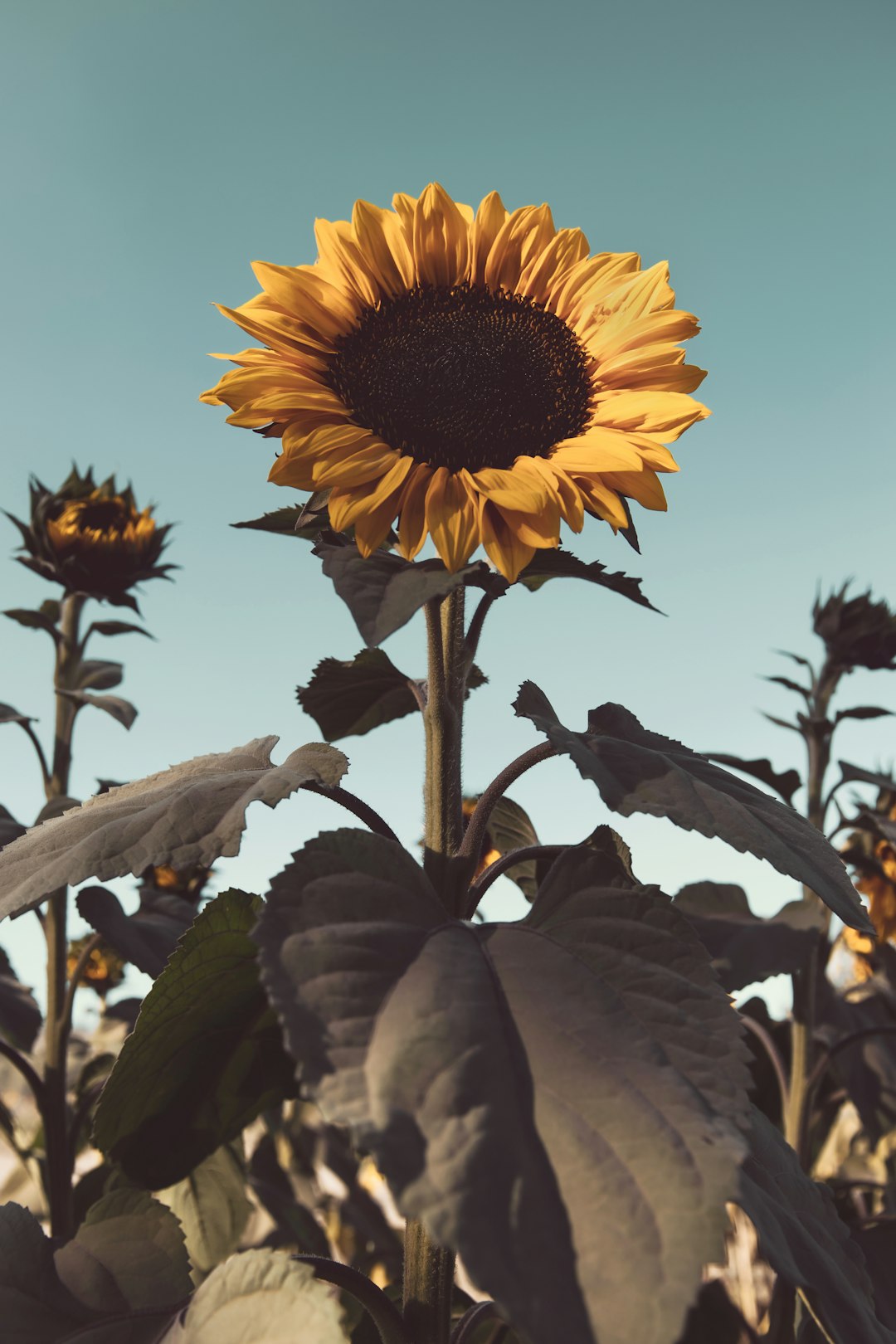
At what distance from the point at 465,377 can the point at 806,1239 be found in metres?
0.66

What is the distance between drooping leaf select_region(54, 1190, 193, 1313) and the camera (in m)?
0.79

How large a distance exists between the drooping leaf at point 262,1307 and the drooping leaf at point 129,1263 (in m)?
0.12

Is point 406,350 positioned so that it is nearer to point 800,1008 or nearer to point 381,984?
point 381,984

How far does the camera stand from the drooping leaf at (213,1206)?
1.48 meters

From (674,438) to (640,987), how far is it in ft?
1.36

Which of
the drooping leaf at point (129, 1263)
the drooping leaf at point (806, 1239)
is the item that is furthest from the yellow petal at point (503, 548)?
the drooping leaf at point (129, 1263)

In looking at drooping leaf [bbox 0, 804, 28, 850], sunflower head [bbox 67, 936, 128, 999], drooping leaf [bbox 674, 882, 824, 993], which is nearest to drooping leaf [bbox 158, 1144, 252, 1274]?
drooping leaf [bbox 0, 804, 28, 850]

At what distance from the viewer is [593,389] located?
92cm

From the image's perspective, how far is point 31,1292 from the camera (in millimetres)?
769

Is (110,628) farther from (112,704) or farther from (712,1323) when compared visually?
(712,1323)

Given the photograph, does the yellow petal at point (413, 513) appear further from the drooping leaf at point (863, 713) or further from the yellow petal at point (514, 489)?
the drooping leaf at point (863, 713)

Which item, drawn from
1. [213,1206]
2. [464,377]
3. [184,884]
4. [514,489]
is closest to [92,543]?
[184,884]

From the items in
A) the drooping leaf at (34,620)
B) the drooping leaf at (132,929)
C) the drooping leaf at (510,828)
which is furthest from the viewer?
the drooping leaf at (34,620)

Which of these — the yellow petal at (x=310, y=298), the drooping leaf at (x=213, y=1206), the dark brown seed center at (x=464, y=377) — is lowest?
the drooping leaf at (x=213, y=1206)
